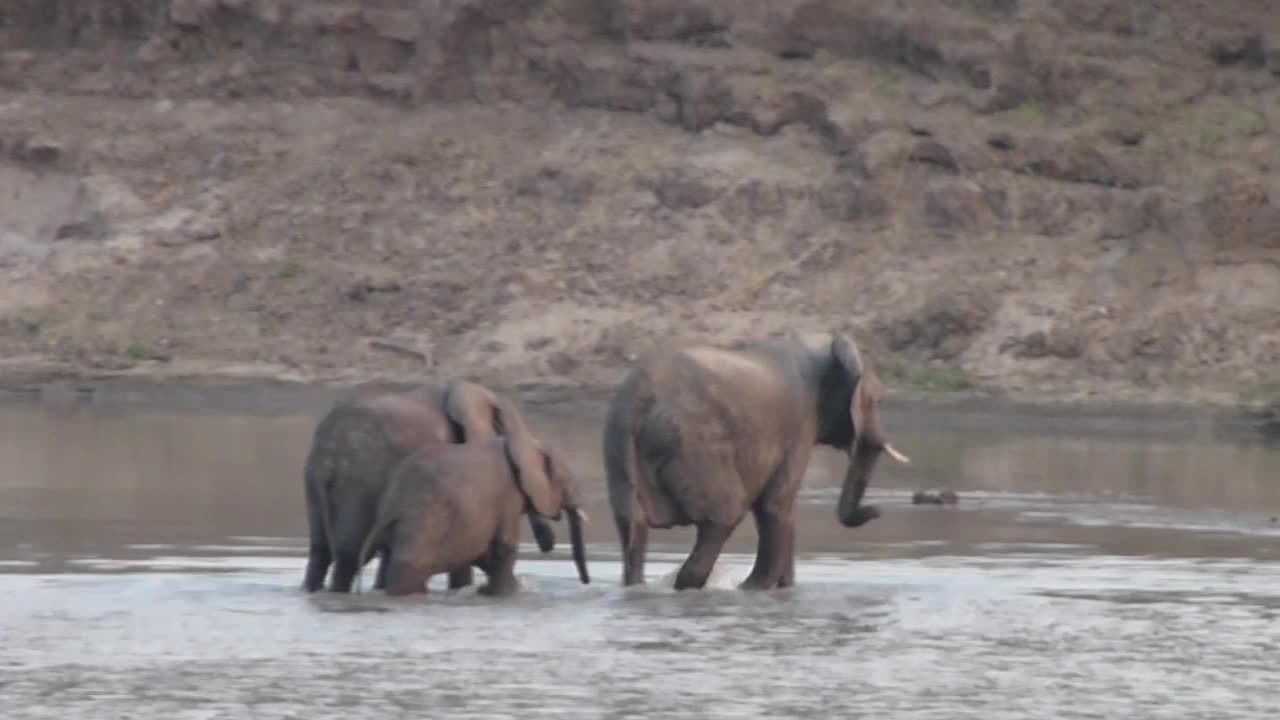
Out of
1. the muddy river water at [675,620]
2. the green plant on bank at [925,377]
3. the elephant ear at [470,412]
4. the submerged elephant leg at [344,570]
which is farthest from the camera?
the green plant on bank at [925,377]

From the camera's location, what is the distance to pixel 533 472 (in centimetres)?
1619

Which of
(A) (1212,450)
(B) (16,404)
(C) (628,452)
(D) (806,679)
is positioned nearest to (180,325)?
(B) (16,404)

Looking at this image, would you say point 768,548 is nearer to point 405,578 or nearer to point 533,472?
point 533,472

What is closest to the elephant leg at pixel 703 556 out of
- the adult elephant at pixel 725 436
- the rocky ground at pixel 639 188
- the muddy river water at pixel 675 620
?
the adult elephant at pixel 725 436

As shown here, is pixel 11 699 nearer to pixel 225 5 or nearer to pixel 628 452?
pixel 628 452

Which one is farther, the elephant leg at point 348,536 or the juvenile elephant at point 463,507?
the elephant leg at point 348,536

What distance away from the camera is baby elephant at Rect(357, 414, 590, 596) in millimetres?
15812

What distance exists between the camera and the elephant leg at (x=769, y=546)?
17031 millimetres

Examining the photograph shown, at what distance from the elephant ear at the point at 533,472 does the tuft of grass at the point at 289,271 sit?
19.8 meters

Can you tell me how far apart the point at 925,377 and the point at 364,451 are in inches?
639

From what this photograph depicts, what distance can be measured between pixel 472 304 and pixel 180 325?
2869mm

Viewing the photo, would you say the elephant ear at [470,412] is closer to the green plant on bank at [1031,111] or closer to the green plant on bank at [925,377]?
the green plant on bank at [925,377]

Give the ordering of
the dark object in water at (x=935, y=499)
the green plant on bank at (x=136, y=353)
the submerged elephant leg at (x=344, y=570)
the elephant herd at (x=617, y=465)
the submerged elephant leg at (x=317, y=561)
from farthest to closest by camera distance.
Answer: the green plant on bank at (x=136, y=353) < the dark object in water at (x=935, y=499) < the submerged elephant leg at (x=317, y=561) < the submerged elephant leg at (x=344, y=570) < the elephant herd at (x=617, y=465)

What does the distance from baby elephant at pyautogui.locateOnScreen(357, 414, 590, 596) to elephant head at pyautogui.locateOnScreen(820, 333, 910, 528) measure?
61.9 inches
